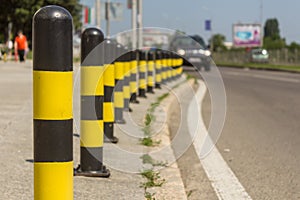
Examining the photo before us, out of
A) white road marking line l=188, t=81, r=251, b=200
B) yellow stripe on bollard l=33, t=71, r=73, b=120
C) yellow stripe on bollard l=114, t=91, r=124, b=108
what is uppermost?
yellow stripe on bollard l=33, t=71, r=73, b=120

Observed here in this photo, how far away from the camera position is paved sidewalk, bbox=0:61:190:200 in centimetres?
480

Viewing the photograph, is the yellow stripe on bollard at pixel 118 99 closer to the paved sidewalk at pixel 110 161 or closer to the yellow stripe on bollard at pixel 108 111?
the paved sidewalk at pixel 110 161

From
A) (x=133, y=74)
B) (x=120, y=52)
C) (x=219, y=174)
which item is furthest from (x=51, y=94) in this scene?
(x=133, y=74)

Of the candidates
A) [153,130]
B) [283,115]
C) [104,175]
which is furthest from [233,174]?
[283,115]

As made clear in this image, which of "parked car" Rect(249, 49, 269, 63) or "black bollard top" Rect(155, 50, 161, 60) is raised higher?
"parked car" Rect(249, 49, 269, 63)

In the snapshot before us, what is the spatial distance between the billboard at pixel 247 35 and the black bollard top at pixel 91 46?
73.8 m

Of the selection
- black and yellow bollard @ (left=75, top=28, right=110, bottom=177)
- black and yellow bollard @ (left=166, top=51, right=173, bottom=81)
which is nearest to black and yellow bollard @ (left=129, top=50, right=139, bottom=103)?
black and yellow bollard @ (left=75, top=28, right=110, bottom=177)

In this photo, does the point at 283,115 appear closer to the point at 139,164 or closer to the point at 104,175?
the point at 139,164

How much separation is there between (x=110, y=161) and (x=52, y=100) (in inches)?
115

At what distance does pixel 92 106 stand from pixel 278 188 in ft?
5.61

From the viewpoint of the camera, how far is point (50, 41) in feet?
10.3

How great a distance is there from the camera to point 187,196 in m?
5.12

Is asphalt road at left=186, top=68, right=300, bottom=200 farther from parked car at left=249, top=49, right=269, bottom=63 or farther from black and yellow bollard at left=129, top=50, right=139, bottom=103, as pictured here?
parked car at left=249, top=49, right=269, bottom=63

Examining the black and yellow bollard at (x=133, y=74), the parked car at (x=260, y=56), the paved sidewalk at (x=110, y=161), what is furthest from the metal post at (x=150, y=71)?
the parked car at (x=260, y=56)
